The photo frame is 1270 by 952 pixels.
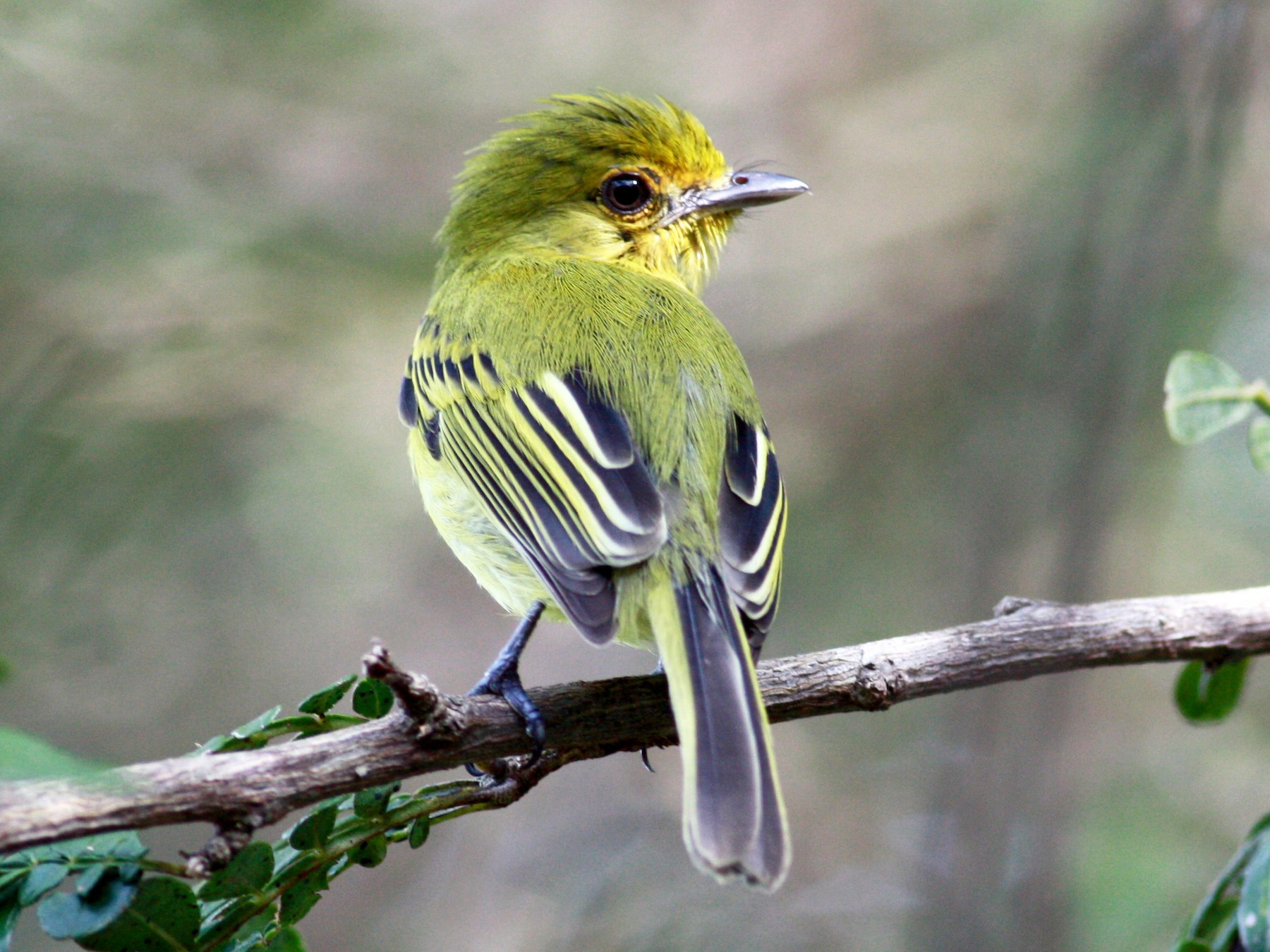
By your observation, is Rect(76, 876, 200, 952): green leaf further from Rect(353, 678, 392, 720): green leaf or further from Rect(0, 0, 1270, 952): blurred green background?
Rect(0, 0, 1270, 952): blurred green background

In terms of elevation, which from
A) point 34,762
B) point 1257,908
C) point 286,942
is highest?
point 34,762

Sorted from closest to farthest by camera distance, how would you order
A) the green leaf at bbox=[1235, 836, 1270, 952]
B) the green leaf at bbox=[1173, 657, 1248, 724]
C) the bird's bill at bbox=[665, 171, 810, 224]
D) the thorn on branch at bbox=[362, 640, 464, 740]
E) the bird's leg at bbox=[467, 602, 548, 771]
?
the thorn on branch at bbox=[362, 640, 464, 740], the green leaf at bbox=[1235, 836, 1270, 952], the bird's leg at bbox=[467, 602, 548, 771], the green leaf at bbox=[1173, 657, 1248, 724], the bird's bill at bbox=[665, 171, 810, 224]

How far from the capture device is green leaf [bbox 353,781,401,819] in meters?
2.10

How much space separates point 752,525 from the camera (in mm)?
2791

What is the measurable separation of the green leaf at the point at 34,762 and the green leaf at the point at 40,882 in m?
0.64

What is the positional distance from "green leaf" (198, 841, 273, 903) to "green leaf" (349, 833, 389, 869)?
0.17 m

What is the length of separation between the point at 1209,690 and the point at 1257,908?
2.30 feet

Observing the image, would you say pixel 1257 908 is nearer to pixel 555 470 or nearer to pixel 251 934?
pixel 555 470

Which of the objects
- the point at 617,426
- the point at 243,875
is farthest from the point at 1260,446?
the point at 243,875

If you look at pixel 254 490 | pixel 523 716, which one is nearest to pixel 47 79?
pixel 254 490

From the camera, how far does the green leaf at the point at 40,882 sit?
1.79 m

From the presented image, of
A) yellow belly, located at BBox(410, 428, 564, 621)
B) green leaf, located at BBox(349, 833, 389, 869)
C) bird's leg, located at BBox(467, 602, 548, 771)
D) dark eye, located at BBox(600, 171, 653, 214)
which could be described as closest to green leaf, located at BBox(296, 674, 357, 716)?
green leaf, located at BBox(349, 833, 389, 869)

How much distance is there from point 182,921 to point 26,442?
5.11 ft

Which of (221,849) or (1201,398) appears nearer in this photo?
(221,849)
